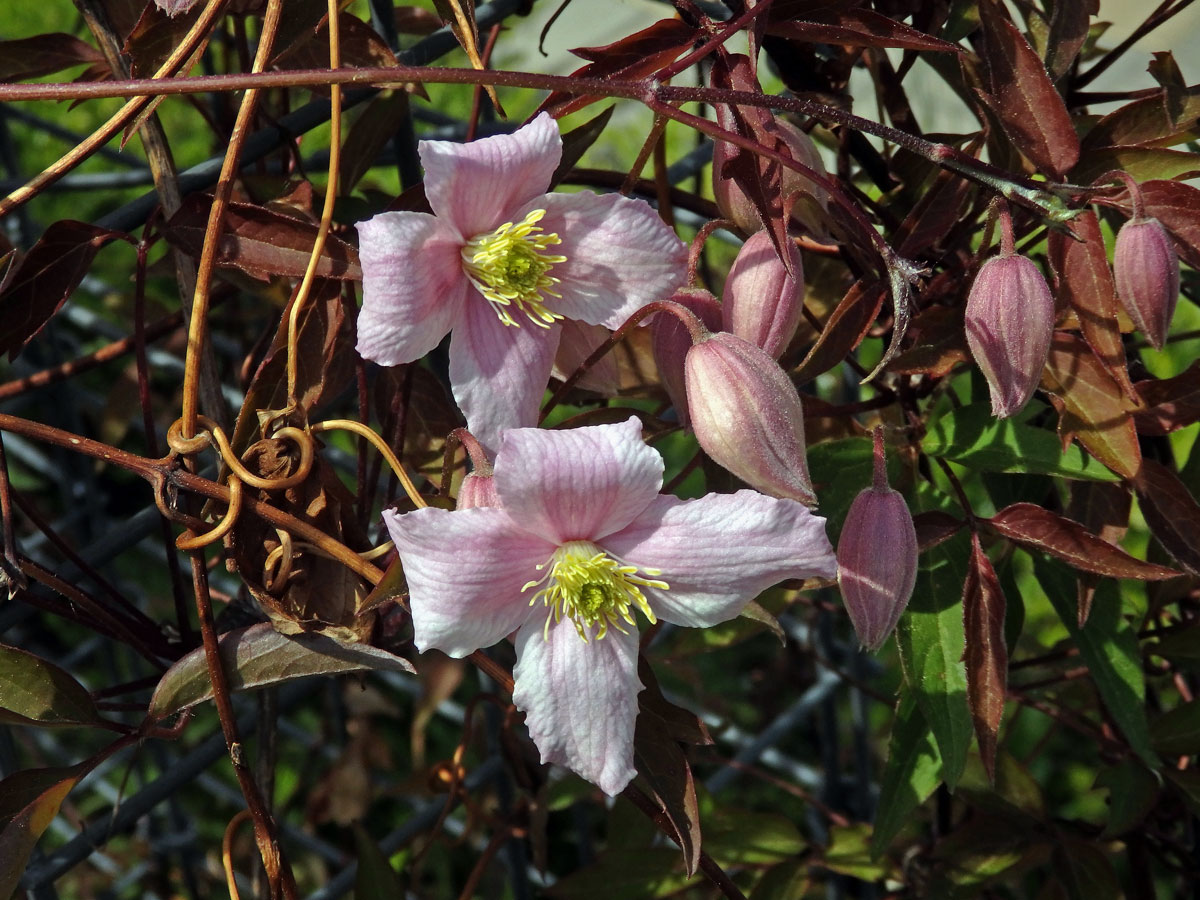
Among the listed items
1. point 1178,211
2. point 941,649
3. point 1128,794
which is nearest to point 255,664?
point 941,649

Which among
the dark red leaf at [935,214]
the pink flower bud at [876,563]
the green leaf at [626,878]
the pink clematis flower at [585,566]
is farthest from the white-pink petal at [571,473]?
the green leaf at [626,878]

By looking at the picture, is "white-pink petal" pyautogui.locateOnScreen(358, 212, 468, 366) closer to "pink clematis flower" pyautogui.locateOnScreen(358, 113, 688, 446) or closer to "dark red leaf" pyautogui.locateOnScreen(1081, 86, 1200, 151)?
"pink clematis flower" pyautogui.locateOnScreen(358, 113, 688, 446)

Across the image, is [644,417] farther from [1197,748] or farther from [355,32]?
[1197,748]

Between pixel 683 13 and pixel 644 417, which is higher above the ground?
pixel 683 13

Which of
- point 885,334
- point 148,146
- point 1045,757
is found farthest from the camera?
point 1045,757

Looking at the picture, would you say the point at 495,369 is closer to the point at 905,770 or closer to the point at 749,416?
the point at 749,416

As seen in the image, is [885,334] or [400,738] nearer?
[885,334]

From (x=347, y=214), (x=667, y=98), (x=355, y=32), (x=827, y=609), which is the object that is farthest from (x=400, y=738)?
(x=667, y=98)

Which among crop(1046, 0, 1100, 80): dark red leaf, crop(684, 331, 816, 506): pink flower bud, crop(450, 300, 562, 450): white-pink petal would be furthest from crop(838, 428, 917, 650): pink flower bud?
crop(1046, 0, 1100, 80): dark red leaf
